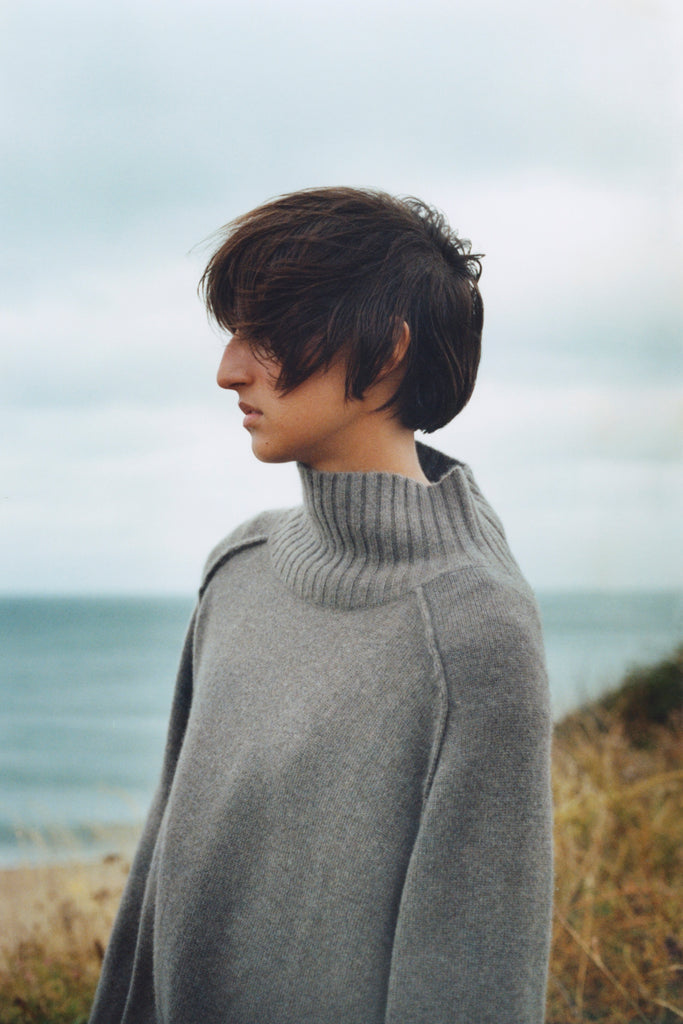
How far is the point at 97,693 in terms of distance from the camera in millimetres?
2719

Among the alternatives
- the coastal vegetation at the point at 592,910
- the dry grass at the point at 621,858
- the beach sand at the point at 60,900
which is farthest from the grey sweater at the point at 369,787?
the beach sand at the point at 60,900

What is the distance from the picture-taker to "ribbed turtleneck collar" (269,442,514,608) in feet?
3.18

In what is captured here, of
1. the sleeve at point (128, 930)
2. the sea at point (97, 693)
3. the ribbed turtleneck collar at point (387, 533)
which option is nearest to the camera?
the ribbed turtleneck collar at point (387, 533)

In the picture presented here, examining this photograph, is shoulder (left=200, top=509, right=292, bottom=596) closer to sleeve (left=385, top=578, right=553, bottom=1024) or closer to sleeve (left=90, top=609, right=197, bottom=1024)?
sleeve (left=90, top=609, right=197, bottom=1024)

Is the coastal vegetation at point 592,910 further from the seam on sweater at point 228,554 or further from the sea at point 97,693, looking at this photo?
the seam on sweater at point 228,554

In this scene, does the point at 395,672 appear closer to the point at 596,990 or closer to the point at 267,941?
the point at 267,941

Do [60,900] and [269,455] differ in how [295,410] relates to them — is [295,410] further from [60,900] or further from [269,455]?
[60,900]

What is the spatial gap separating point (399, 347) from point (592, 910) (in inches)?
63.7

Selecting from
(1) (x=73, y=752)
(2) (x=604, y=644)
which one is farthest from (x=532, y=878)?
(2) (x=604, y=644)

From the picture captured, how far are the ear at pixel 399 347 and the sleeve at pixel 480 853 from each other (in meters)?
0.27

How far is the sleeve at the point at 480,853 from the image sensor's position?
2.84ft

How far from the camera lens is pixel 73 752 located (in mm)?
2480

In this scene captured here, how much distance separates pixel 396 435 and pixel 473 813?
1.31 feet

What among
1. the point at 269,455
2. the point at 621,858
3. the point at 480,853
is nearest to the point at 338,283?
the point at 269,455
